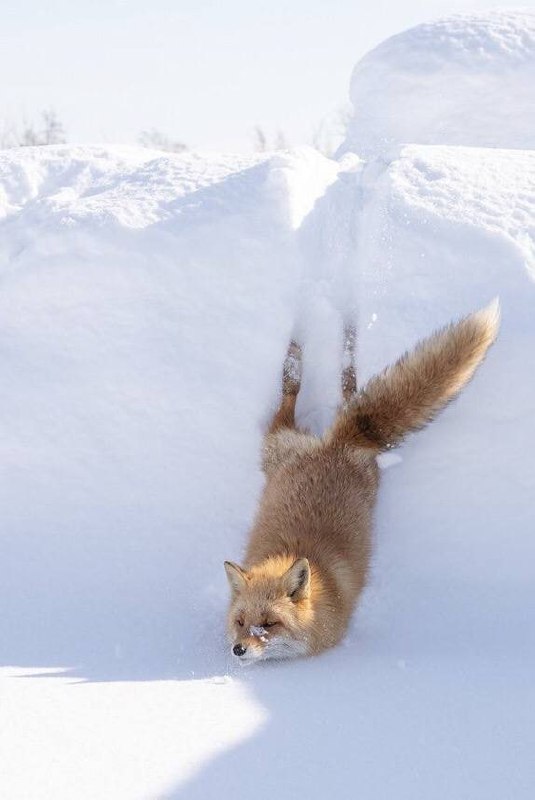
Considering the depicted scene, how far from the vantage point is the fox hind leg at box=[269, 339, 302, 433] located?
5.07 meters

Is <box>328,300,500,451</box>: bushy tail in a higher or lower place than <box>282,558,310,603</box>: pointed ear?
higher

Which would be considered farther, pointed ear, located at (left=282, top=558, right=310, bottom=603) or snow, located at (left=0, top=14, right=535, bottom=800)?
pointed ear, located at (left=282, top=558, right=310, bottom=603)

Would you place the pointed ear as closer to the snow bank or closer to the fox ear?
the fox ear

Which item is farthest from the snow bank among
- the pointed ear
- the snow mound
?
the snow mound

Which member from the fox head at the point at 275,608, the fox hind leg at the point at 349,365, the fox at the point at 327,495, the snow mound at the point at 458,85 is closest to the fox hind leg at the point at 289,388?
the fox at the point at 327,495

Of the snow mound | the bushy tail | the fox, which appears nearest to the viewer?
the fox

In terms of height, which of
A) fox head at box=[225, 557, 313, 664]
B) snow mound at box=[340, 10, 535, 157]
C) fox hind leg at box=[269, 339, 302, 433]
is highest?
snow mound at box=[340, 10, 535, 157]

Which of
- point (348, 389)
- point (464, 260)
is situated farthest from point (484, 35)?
point (348, 389)

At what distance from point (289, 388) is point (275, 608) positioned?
4.92 feet

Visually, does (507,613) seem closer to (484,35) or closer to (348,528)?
(348,528)

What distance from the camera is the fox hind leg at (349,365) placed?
5.14 meters

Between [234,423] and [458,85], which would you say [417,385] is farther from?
[458,85]

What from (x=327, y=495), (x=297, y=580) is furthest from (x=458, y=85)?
(x=297, y=580)

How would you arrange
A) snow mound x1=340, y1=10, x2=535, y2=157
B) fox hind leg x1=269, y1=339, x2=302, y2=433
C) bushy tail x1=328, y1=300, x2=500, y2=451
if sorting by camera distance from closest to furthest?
bushy tail x1=328, y1=300, x2=500, y2=451 < fox hind leg x1=269, y1=339, x2=302, y2=433 < snow mound x1=340, y1=10, x2=535, y2=157
